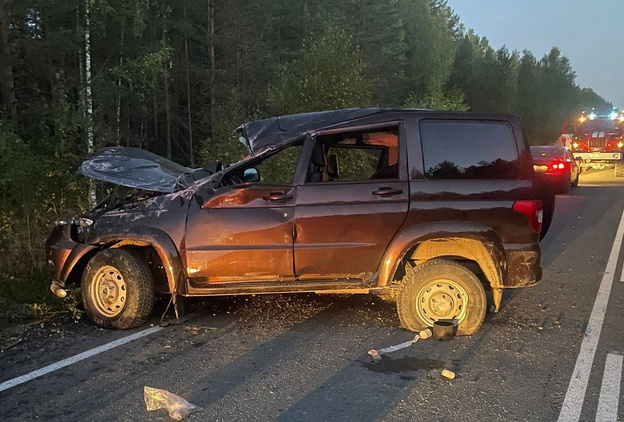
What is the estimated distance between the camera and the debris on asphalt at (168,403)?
3.67m

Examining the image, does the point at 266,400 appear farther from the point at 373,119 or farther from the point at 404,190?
the point at 373,119

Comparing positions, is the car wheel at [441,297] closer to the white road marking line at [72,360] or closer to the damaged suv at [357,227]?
the damaged suv at [357,227]

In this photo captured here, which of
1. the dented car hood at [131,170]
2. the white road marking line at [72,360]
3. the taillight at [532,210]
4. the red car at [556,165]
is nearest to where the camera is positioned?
the white road marking line at [72,360]

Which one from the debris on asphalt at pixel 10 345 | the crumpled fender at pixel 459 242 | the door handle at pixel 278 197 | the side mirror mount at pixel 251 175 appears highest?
the side mirror mount at pixel 251 175

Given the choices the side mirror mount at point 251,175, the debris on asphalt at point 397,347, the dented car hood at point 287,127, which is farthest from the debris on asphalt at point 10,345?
the debris on asphalt at point 397,347

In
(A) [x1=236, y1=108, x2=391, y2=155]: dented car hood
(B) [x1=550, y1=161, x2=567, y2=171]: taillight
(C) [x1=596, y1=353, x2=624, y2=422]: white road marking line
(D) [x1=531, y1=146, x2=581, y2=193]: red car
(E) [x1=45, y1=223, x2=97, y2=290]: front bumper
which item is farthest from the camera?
(B) [x1=550, y1=161, x2=567, y2=171]: taillight

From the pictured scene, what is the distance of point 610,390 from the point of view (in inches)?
158

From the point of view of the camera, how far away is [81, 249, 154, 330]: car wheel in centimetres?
530

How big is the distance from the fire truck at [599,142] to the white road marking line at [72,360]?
23804 mm

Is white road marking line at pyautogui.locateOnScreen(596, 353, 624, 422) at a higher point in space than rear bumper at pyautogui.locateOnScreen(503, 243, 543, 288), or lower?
lower

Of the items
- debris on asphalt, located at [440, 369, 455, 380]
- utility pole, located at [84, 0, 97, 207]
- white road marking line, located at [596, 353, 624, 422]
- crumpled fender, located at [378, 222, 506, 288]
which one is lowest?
white road marking line, located at [596, 353, 624, 422]

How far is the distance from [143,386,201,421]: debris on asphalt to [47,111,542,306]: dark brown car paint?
4.93 feet

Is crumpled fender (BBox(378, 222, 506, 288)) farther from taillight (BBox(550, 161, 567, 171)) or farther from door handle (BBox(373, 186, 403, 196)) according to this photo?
taillight (BBox(550, 161, 567, 171))

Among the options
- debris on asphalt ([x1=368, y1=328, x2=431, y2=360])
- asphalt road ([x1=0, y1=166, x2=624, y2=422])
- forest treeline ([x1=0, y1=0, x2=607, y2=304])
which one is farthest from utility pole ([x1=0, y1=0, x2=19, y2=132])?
debris on asphalt ([x1=368, y1=328, x2=431, y2=360])
